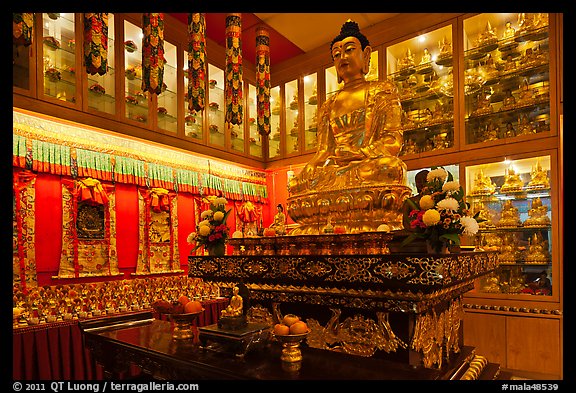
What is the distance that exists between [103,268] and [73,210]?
2.34 ft

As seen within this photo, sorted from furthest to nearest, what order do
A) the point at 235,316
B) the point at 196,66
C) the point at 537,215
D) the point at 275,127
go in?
the point at 275,127 → the point at 196,66 → the point at 537,215 → the point at 235,316

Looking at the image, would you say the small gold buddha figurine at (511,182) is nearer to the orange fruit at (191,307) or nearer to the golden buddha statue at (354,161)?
the golden buddha statue at (354,161)

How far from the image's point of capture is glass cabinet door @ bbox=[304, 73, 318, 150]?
20.3ft

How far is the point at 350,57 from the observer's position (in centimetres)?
364

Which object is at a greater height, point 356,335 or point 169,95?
point 169,95

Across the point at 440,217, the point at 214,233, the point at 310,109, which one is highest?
the point at 310,109

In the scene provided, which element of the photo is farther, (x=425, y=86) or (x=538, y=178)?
(x=425, y=86)

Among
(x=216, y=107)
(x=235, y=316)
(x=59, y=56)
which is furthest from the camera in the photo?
(x=216, y=107)

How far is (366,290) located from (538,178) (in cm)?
312

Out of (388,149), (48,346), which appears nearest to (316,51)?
(388,149)

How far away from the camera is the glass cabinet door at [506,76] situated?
4289 millimetres

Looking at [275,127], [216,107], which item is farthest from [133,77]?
[275,127]

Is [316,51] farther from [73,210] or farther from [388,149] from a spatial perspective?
[73,210]

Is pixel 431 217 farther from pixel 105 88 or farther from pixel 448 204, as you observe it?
pixel 105 88
